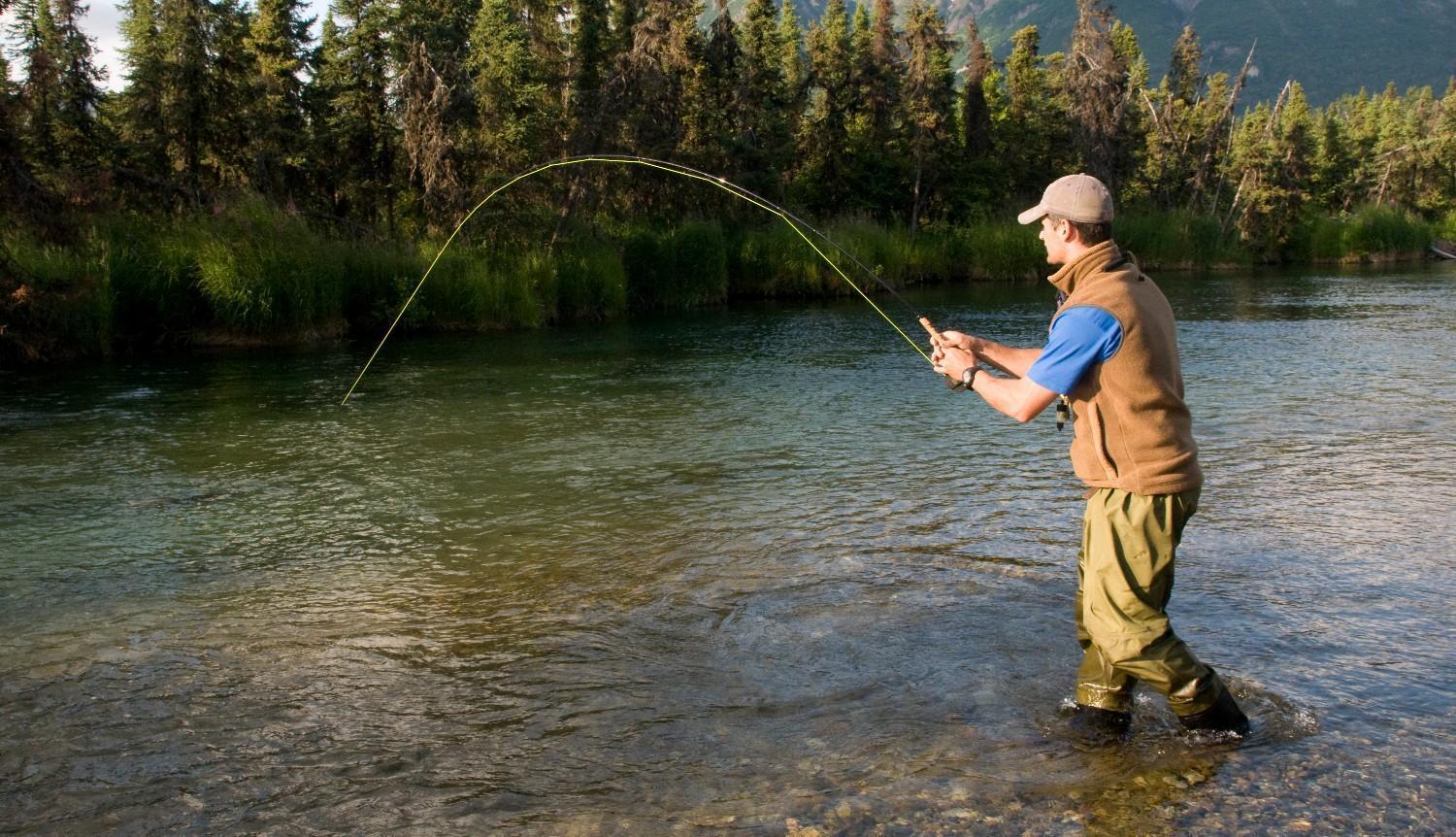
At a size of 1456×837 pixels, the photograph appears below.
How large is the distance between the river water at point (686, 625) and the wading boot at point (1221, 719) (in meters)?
0.06

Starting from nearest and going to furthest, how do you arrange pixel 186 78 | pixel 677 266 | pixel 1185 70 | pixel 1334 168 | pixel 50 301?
pixel 50 301 < pixel 186 78 < pixel 677 266 < pixel 1185 70 < pixel 1334 168

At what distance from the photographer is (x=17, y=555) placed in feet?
21.7

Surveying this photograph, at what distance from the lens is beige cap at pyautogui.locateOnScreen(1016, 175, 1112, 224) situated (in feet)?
12.4

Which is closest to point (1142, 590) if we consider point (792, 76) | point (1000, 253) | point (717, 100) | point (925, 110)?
point (1000, 253)

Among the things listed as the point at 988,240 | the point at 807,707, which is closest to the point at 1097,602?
the point at 807,707

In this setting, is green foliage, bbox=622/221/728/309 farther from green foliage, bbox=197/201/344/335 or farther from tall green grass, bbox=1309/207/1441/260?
tall green grass, bbox=1309/207/1441/260

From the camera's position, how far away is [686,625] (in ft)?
17.3

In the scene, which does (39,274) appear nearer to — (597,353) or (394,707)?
(597,353)

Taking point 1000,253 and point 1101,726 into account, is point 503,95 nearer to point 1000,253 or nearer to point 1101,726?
point 1000,253

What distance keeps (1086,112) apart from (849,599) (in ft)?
140

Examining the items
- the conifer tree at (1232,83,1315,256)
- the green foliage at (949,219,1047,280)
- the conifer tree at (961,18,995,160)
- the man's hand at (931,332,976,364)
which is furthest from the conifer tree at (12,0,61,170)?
the conifer tree at (1232,83,1315,256)

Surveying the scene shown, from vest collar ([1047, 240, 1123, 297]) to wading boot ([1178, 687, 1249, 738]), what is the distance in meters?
1.46

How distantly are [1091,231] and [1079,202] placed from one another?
0.10 m

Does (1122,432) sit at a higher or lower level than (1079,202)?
lower
